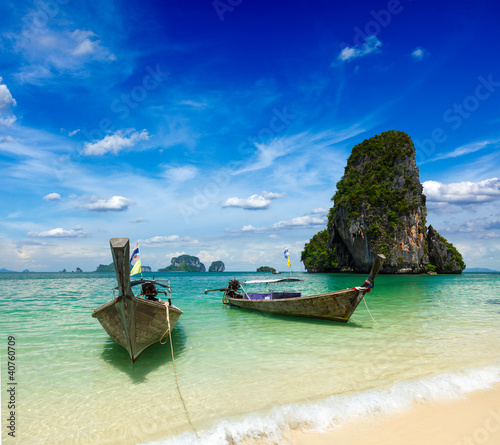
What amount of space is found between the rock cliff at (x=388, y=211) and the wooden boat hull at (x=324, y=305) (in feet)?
166

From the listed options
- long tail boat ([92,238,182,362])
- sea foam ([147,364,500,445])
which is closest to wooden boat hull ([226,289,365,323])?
sea foam ([147,364,500,445])

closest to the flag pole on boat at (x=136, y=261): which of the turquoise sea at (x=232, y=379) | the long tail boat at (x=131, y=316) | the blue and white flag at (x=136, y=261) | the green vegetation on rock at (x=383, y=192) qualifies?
the blue and white flag at (x=136, y=261)

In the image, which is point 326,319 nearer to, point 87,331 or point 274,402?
point 274,402

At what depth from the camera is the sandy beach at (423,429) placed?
3.71 metres

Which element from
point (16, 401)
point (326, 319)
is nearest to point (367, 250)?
point (326, 319)

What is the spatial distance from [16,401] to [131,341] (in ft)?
6.69

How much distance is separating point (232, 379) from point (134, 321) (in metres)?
2.42

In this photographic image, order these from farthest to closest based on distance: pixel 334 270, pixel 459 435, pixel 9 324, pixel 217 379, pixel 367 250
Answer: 1. pixel 334 270
2. pixel 367 250
3. pixel 9 324
4. pixel 217 379
5. pixel 459 435

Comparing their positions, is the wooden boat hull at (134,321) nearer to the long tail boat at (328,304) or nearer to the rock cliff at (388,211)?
the long tail boat at (328,304)

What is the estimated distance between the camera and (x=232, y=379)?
5.94 m

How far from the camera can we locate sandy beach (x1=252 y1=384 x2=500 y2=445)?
3.71m

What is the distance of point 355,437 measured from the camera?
12.6 ft

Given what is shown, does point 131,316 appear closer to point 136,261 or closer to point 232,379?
point 232,379

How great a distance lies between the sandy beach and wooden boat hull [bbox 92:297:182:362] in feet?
11.9
